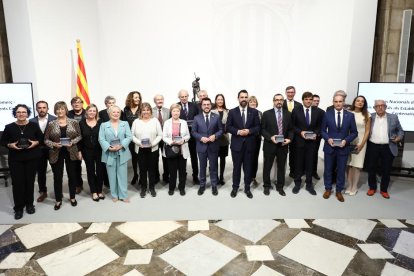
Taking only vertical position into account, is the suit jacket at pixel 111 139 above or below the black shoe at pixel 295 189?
above

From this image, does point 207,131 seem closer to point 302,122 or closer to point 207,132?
point 207,132

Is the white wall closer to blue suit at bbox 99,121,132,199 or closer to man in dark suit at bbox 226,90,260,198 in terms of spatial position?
blue suit at bbox 99,121,132,199

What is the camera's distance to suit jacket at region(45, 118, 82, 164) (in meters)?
3.75

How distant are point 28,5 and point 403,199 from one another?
6758 mm

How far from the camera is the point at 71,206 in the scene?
4.00m

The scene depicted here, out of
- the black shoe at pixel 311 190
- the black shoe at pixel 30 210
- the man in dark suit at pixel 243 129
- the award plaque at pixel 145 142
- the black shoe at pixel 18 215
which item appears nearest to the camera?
the black shoe at pixel 18 215

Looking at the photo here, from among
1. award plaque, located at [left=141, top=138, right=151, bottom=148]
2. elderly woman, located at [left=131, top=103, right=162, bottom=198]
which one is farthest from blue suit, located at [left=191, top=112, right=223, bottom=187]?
award plaque, located at [left=141, top=138, right=151, bottom=148]

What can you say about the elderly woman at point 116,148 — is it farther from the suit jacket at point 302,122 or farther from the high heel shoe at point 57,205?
the suit jacket at point 302,122

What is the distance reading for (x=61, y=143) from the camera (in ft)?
12.2

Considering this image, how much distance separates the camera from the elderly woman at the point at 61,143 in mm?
3746

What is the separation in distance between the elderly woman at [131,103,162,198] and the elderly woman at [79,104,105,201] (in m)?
0.49

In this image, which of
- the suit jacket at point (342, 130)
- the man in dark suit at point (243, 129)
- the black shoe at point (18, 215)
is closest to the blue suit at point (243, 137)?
the man in dark suit at point (243, 129)

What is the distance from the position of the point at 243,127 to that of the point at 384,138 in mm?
1933

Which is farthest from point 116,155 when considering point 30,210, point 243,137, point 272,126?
point 272,126
